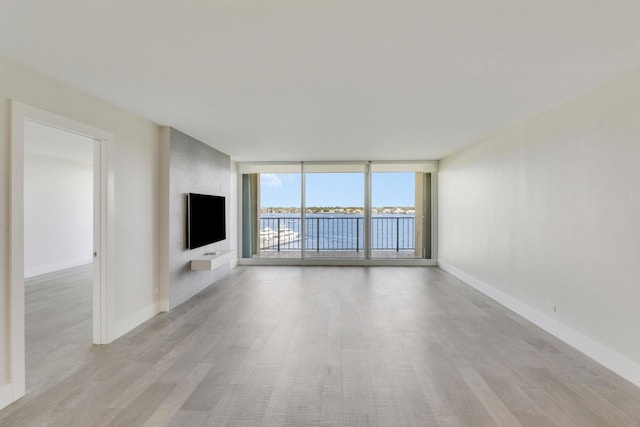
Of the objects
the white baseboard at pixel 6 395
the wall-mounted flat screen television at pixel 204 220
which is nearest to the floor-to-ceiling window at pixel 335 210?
the wall-mounted flat screen television at pixel 204 220

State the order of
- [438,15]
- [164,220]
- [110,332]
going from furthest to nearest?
1. [164,220]
2. [110,332]
3. [438,15]

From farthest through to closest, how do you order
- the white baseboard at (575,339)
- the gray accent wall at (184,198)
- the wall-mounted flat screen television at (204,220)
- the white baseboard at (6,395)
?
1. the wall-mounted flat screen television at (204,220)
2. the gray accent wall at (184,198)
3. the white baseboard at (575,339)
4. the white baseboard at (6,395)

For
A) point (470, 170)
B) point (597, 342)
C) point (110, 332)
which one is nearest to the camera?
point (597, 342)

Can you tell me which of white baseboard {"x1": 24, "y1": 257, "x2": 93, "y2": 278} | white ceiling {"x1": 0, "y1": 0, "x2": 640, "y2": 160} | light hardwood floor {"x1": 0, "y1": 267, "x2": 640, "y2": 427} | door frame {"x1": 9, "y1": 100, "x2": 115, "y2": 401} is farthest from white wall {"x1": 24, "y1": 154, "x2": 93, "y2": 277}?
white ceiling {"x1": 0, "y1": 0, "x2": 640, "y2": 160}

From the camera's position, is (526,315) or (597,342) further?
(526,315)

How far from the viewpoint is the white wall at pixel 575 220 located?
2621 millimetres

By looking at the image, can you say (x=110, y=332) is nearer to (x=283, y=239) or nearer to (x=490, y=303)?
(x=490, y=303)

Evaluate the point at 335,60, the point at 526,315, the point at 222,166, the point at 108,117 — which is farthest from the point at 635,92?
the point at 222,166

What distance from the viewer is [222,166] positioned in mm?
6309

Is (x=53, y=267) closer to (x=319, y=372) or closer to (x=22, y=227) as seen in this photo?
(x=22, y=227)

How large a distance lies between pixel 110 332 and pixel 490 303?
4575 millimetres

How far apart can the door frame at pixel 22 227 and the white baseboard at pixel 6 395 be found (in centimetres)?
2

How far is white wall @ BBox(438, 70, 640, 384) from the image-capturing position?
8.60 ft

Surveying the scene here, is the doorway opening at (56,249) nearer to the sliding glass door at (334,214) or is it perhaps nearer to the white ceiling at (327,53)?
the white ceiling at (327,53)
